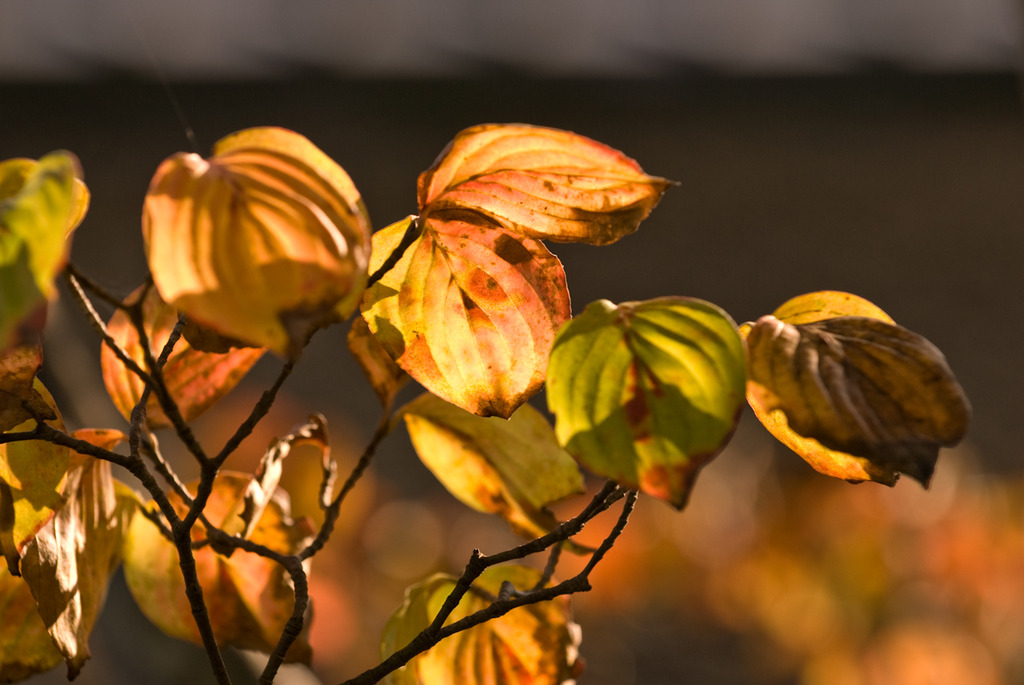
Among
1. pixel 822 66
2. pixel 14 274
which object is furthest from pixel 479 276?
pixel 822 66

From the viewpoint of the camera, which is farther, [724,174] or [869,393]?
[724,174]

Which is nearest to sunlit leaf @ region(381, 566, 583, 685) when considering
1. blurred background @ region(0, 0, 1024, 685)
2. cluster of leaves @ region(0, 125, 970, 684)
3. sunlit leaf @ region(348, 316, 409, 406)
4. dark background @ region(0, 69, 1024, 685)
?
cluster of leaves @ region(0, 125, 970, 684)

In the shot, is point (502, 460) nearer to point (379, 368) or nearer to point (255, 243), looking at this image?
point (379, 368)

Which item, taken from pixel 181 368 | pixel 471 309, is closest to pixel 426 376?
pixel 471 309

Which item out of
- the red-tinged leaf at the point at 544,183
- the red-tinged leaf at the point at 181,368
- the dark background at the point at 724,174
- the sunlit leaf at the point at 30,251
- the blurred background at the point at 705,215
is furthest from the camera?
the dark background at the point at 724,174

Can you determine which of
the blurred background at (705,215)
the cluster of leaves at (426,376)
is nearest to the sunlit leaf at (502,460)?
the cluster of leaves at (426,376)

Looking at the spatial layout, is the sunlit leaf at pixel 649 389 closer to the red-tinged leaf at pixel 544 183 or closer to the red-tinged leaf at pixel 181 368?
the red-tinged leaf at pixel 544 183

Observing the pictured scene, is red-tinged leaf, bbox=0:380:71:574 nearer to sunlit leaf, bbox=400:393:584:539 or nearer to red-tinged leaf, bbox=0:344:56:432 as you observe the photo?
red-tinged leaf, bbox=0:344:56:432
